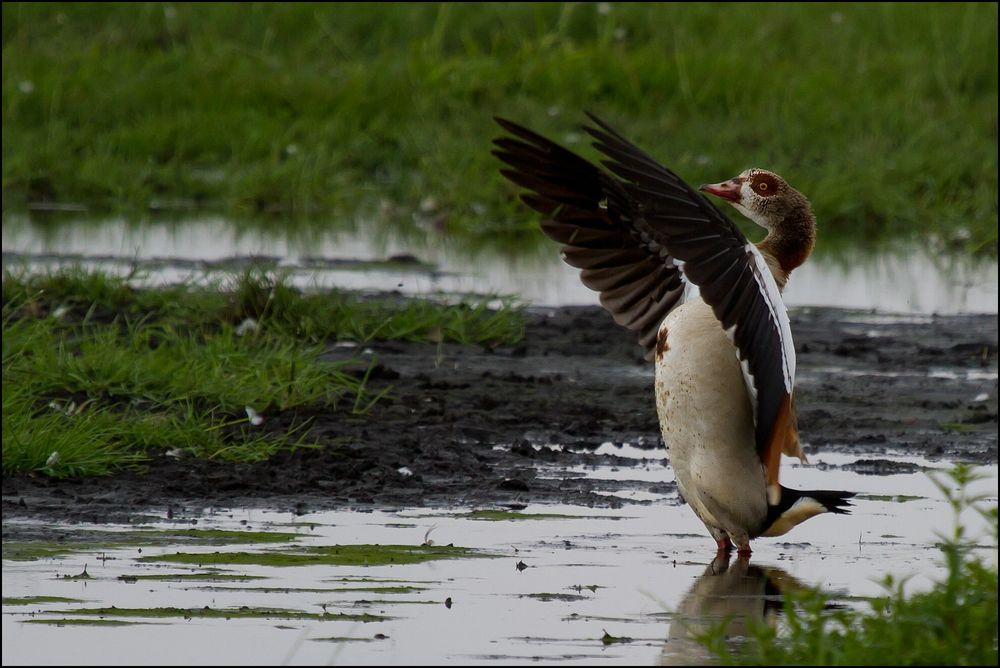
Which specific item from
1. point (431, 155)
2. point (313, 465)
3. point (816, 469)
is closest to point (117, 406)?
point (313, 465)

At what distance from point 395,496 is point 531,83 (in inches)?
398

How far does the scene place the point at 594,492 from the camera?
22.4 ft

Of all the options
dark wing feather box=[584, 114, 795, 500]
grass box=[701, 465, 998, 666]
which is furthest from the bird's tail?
grass box=[701, 465, 998, 666]

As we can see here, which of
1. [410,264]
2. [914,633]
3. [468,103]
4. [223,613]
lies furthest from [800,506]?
[468,103]

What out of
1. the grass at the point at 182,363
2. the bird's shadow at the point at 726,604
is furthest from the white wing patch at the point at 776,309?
the grass at the point at 182,363

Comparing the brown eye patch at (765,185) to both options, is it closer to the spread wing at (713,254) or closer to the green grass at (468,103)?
the spread wing at (713,254)

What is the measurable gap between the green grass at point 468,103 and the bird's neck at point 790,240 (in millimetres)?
7105

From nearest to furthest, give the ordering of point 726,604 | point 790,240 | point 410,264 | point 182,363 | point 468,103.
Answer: point 726,604 → point 790,240 → point 182,363 → point 410,264 → point 468,103

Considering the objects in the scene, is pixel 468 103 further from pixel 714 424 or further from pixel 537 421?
pixel 714 424

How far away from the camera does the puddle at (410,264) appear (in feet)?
36.3

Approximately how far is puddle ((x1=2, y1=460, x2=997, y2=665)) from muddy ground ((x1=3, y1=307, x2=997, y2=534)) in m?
0.27

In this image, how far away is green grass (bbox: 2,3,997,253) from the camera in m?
14.3

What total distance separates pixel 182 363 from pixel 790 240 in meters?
2.63

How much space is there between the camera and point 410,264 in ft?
39.0
